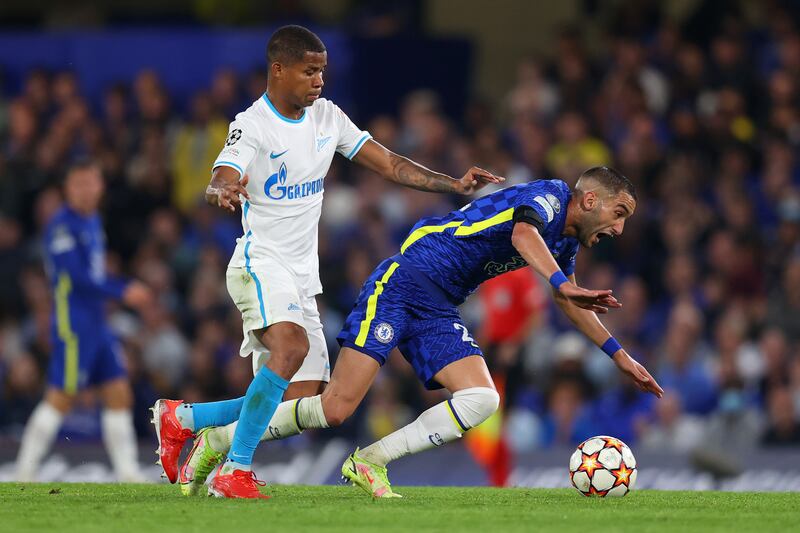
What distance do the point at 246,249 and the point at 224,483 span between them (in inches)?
49.5

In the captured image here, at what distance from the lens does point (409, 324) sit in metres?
7.94

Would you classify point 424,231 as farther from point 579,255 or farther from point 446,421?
point 579,255

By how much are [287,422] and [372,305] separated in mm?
794

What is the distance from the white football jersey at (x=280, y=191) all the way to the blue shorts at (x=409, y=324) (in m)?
0.36

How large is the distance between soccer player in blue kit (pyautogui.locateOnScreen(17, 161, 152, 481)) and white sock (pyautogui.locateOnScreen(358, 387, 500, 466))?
13.2 ft

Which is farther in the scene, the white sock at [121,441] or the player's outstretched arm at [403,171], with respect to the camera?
the white sock at [121,441]

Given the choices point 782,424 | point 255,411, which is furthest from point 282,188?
point 782,424

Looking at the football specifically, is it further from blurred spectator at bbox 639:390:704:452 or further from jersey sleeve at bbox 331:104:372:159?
blurred spectator at bbox 639:390:704:452

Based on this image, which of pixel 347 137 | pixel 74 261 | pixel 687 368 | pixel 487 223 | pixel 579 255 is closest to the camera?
pixel 487 223

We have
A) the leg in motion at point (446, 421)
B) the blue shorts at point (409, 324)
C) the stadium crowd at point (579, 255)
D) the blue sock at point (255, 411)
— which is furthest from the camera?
the stadium crowd at point (579, 255)

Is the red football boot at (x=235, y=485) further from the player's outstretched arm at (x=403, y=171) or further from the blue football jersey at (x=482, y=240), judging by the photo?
the player's outstretched arm at (x=403, y=171)

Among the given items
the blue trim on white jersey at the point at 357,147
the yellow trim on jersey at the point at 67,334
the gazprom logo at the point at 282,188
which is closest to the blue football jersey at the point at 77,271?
the yellow trim on jersey at the point at 67,334

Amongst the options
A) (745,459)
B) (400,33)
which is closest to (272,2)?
(400,33)

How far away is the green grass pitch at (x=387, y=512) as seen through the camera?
21.0ft
